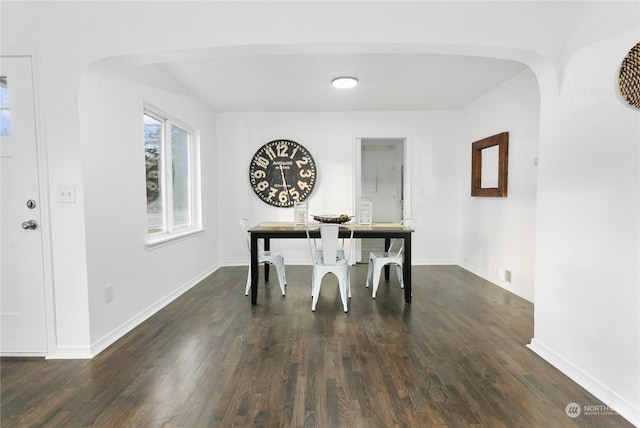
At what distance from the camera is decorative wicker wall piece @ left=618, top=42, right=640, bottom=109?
1.58m

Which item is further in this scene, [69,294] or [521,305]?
[521,305]

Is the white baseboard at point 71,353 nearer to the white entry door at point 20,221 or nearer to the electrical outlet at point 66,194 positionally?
the white entry door at point 20,221

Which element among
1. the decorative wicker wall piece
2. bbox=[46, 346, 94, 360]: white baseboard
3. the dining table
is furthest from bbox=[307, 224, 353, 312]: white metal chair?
the decorative wicker wall piece

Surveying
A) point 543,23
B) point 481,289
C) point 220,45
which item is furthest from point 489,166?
point 220,45

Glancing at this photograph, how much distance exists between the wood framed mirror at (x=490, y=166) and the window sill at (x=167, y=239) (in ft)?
12.3

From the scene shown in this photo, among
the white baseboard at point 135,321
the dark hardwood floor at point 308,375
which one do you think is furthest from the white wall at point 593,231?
the white baseboard at point 135,321

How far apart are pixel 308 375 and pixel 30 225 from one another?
6.94 feet

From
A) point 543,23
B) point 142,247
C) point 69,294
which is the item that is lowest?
point 69,294

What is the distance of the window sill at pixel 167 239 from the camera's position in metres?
3.15

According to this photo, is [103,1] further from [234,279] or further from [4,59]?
[234,279]

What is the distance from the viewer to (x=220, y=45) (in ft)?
6.81

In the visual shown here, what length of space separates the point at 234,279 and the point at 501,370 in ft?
10.7

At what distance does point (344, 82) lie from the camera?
11.7ft

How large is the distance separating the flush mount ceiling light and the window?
6.16 ft
